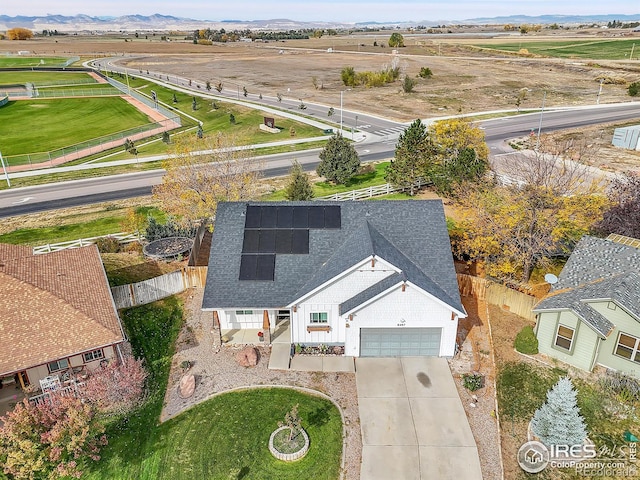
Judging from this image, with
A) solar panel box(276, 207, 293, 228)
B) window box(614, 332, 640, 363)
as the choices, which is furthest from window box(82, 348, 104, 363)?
window box(614, 332, 640, 363)

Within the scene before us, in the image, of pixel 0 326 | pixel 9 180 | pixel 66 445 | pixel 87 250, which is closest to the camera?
pixel 66 445

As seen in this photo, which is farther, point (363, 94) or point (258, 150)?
point (363, 94)

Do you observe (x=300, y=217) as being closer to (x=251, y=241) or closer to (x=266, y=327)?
(x=251, y=241)

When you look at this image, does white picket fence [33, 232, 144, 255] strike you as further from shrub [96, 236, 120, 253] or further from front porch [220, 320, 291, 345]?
front porch [220, 320, 291, 345]

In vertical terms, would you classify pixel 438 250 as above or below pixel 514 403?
above

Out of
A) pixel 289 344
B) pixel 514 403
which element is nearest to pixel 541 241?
pixel 514 403

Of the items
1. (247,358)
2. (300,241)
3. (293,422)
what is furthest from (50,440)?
(300,241)

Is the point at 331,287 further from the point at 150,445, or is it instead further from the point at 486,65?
the point at 486,65
